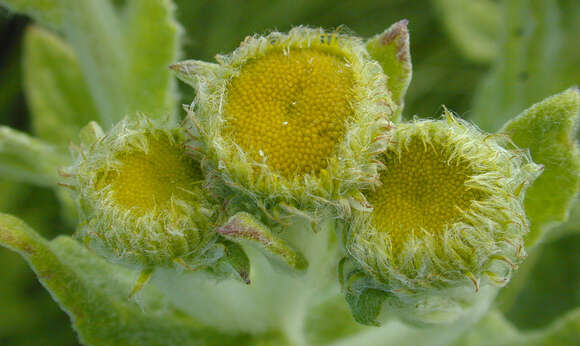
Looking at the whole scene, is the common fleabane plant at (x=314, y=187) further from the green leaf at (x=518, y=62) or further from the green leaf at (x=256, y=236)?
the green leaf at (x=518, y=62)

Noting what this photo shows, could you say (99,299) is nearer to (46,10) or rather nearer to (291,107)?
(291,107)

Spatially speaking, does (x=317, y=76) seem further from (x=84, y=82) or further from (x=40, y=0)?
(x=84, y=82)

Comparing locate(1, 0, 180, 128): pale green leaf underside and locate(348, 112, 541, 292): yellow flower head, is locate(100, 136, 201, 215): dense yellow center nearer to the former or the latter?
locate(348, 112, 541, 292): yellow flower head

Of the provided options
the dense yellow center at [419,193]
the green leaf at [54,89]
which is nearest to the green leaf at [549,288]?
the dense yellow center at [419,193]

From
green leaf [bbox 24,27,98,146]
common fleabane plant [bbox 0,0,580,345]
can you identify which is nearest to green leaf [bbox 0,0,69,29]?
green leaf [bbox 24,27,98,146]

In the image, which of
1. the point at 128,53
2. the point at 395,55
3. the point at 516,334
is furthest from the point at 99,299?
the point at 516,334
